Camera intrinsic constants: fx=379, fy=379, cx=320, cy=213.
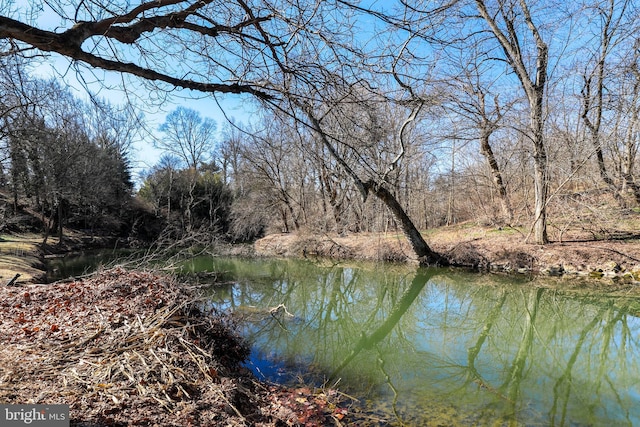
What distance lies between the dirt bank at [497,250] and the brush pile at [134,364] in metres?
10.1

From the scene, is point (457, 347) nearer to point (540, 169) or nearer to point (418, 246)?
point (540, 169)

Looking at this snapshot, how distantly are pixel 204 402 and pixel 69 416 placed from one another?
1038 millimetres

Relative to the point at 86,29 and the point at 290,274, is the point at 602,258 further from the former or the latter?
the point at 86,29

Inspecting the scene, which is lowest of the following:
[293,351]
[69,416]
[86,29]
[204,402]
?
[293,351]

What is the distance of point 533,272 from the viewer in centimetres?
1180

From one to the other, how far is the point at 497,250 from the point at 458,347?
7677mm

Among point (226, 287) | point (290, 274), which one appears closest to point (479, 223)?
point (290, 274)

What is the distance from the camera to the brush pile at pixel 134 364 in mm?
2992

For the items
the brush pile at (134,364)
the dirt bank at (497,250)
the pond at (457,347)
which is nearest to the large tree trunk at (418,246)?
the dirt bank at (497,250)

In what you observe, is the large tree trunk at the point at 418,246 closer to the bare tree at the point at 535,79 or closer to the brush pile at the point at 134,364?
the bare tree at the point at 535,79

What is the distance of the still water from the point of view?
426 centimetres
